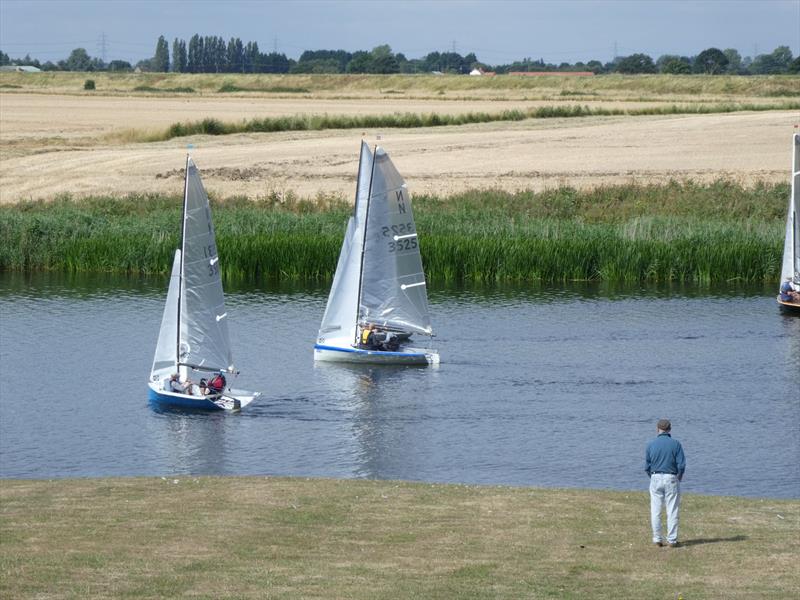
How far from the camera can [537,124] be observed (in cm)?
12056

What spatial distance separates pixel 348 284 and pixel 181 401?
418 inches

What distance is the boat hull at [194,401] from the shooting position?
39.2 meters

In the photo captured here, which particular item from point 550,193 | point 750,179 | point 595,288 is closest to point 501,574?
point 595,288

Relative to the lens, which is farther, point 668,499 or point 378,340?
point 378,340

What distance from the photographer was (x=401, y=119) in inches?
4828

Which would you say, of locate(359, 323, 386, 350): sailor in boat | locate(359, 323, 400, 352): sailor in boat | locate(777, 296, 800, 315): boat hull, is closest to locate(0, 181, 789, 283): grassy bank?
locate(777, 296, 800, 315): boat hull

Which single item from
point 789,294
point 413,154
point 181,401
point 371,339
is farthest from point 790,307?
point 413,154

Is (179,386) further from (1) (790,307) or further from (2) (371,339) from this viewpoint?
(1) (790,307)

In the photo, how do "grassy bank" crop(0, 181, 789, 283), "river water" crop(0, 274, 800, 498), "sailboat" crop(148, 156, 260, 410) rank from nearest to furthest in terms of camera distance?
"river water" crop(0, 274, 800, 498), "sailboat" crop(148, 156, 260, 410), "grassy bank" crop(0, 181, 789, 283)

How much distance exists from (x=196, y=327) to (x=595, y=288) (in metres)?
25.0

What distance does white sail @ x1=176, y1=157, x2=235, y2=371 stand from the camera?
3903cm

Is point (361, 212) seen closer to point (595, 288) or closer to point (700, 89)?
point (595, 288)

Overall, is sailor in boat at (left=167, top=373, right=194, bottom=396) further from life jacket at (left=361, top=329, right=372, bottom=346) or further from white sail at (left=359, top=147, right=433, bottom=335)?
white sail at (left=359, top=147, right=433, bottom=335)

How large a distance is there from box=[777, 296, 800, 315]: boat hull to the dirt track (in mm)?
29202
